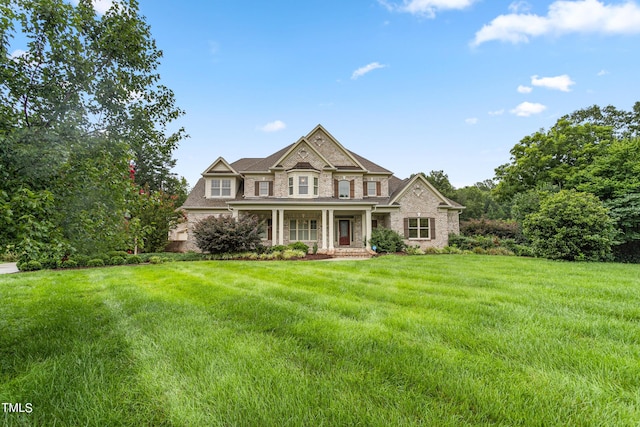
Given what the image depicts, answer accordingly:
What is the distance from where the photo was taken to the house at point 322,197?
1836cm

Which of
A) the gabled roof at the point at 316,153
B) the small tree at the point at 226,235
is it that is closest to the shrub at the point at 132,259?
the small tree at the point at 226,235

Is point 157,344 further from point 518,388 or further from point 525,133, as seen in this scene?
point 525,133

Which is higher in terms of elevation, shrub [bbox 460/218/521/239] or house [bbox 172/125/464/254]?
house [bbox 172/125/464/254]

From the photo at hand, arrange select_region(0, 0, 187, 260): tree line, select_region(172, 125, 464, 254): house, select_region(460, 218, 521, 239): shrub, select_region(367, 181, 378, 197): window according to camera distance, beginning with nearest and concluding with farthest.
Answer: select_region(0, 0, 187, 260): tree line → select_region(172, 125, 464, 254): house → select_region(367, 181, 378, 197): window → select_region(460, 218, 521, 239): shrub

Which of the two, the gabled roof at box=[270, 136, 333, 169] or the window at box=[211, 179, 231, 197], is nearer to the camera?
the gabled roof at box=[270, 136, 333, 169]

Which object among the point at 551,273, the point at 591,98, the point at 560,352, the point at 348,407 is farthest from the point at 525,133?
the point at 348,407

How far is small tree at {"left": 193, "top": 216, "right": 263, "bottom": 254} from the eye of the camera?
46.6 ft

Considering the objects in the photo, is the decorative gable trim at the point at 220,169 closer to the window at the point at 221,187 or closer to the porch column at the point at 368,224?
the window at the point at 221,187

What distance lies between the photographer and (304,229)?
19531mm

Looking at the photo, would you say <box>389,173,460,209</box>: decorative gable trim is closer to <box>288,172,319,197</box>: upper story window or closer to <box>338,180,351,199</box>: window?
<box>338,180,351,199</box>: window

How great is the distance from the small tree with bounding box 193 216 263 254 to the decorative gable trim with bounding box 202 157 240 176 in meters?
5.25

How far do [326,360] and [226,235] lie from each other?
12.7m

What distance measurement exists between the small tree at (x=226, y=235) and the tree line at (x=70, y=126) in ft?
34.4

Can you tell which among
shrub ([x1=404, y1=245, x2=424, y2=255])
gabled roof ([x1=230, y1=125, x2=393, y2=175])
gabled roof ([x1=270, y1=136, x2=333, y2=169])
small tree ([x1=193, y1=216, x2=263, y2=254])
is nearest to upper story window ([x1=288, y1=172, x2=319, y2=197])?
gabled roof ([x1=270, y1=136, x2=333, y2=169])
